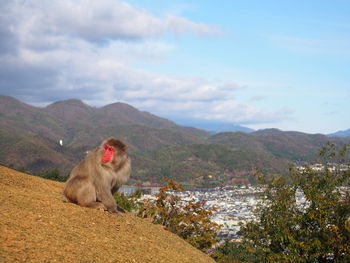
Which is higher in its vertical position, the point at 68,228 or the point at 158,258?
the point at 68,228

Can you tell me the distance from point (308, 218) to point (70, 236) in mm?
7016

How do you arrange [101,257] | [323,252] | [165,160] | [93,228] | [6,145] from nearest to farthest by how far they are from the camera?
[101,257] → [93,228] → [323,252] → [6,145] → [165,160]

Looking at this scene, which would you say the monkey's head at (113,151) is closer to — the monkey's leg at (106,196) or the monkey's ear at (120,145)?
the monkey's ear at (120,145)

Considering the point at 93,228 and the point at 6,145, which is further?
the point at 6,145

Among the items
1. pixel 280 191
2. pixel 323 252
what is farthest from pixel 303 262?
pixel 280 191

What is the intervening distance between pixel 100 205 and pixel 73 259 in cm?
302

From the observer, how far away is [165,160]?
5413 inches

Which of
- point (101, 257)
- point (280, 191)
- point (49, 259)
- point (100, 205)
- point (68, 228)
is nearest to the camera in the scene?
point (49, 259)

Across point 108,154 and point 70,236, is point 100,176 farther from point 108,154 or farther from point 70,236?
point 70,236

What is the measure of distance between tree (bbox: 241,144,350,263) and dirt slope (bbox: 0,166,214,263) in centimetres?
303

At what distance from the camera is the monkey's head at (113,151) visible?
8.98 meters

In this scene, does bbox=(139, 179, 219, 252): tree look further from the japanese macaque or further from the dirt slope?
the japanese macaque

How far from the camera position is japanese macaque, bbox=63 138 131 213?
8.95 metres

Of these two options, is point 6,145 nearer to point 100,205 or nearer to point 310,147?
point 100,205
